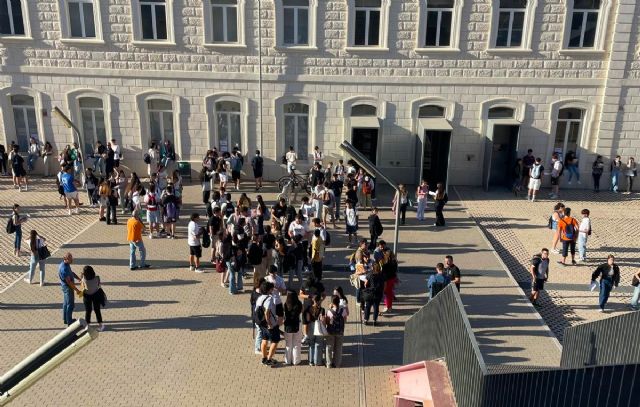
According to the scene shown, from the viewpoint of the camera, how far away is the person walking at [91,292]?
1098 cm

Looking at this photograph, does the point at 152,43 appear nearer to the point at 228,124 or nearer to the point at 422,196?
the point at 228,124

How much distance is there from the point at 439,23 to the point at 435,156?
4387 mm

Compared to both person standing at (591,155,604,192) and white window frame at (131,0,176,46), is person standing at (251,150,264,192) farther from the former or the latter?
person standing at (591,155,604,192)

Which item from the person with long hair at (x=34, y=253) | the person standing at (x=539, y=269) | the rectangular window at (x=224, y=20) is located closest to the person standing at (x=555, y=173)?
the person standing at (x=539, y=269)

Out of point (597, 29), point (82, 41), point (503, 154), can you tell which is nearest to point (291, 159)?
point (503, 154)

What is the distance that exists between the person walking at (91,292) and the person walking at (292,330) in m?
3.58

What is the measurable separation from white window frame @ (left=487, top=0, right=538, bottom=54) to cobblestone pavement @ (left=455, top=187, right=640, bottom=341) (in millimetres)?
4825

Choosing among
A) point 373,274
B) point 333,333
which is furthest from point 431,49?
point 333,333

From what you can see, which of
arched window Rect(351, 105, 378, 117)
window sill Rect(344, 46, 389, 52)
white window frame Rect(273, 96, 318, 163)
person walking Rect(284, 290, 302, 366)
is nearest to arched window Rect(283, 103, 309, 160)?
white window frame Rect(273, 96, 318, 163)

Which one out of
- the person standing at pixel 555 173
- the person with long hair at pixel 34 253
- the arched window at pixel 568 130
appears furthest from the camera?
the arched window at pixel 568 130

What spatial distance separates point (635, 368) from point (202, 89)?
17917mm

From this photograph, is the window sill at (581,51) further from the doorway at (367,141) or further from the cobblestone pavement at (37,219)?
the cobblestone pavement at (37,219)

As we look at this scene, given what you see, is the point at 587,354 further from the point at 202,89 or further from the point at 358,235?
the point at 202,89

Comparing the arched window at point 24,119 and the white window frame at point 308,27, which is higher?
the white window frame at point 308,27
